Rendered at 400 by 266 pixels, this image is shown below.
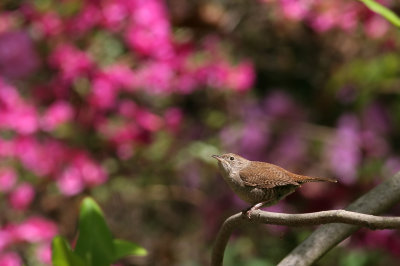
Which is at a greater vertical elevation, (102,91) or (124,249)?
(124,249)

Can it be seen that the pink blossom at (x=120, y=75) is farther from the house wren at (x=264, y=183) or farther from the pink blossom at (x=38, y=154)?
the house wren at (x=264, y=183)

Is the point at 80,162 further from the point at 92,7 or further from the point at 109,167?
the point at 92,7

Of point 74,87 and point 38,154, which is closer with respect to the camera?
point 38,154

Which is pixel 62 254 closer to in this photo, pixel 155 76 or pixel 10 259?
pixel 10 259

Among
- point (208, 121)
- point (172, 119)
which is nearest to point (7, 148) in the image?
point (172, 119)

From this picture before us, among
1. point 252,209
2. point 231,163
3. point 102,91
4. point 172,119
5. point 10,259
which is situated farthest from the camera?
point 172,119

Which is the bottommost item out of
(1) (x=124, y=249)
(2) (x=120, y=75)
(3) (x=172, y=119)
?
(3) (x=172, y=119)
